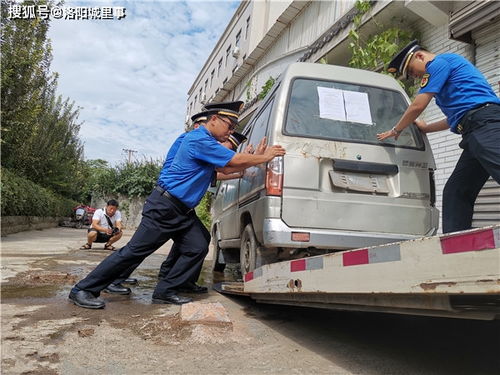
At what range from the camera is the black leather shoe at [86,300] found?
3254 millimetres

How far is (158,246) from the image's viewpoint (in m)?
3.55

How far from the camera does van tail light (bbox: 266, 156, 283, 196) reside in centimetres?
293

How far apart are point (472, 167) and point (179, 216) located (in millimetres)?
2403

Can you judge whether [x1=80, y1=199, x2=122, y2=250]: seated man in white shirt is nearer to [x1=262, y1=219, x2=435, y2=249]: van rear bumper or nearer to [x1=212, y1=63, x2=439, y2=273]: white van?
[x1=212, y1=63, x2=439, y2=273]: white van

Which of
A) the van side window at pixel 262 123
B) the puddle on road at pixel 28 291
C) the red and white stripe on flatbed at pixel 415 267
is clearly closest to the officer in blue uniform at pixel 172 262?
the van side window at pixel 262 123

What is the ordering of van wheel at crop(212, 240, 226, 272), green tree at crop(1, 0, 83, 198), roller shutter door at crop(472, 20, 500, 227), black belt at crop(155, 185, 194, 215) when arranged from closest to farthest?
black belt at crop(155, 185, 194, 215) → roller shutter door at crop(472, 20, 500, 227) → van wheel at crop(212, 240, 226, 272) → green tree at crop(1, 0, 83, 198)

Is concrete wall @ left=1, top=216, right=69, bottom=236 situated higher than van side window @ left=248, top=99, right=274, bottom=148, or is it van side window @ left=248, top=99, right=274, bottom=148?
van side window @ left=248, top=99, right=274, bottom=148

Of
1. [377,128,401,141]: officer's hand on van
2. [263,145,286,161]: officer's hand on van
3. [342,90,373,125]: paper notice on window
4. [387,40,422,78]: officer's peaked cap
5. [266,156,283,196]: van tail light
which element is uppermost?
[387,40,422,78]: officer's peaked cap

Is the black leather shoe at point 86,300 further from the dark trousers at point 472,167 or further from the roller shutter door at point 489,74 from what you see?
the roller shutter door at point 489,74

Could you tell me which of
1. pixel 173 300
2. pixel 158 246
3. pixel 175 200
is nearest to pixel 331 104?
pixel 175 200

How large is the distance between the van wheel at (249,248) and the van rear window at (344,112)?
95 cm

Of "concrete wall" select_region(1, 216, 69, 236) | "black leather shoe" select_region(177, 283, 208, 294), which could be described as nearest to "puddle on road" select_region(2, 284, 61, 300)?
"black leather shoe" select_region(177, 283, 208, 294)

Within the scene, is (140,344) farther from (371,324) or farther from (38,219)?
(38,219)

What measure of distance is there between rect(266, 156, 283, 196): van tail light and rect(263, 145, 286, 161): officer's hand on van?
48mm
